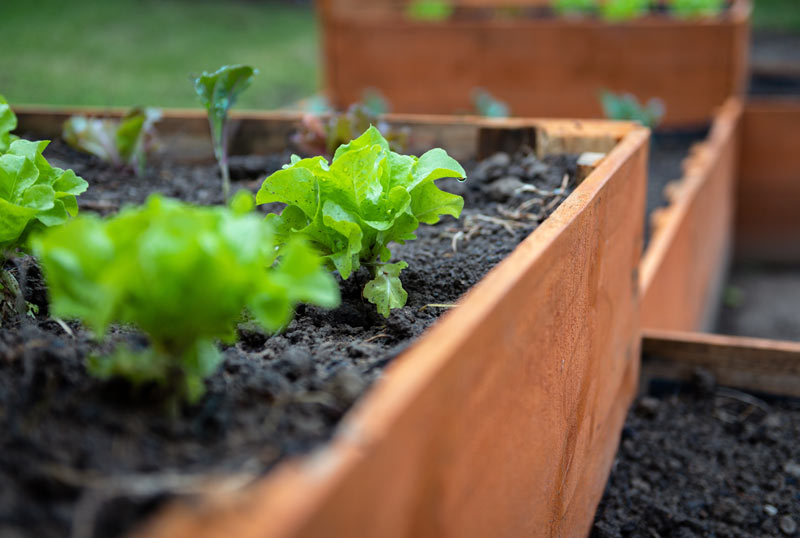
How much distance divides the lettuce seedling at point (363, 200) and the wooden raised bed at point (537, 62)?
13.8ft

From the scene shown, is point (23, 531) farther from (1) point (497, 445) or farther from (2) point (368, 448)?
(1) point (497, 445)

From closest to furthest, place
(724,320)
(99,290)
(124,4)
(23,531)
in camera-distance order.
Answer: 1. (23,531)
2. (99,290)
3. (724,320)
4. (124,4)

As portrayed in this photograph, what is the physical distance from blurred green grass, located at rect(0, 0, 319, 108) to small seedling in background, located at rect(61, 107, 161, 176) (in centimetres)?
335

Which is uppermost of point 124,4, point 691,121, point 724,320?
point 124,4

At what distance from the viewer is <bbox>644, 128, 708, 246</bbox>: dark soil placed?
13.0 feet

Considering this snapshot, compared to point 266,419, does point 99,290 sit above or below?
above

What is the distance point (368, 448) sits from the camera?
25.4 inches

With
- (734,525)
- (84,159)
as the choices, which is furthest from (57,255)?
(84,159)

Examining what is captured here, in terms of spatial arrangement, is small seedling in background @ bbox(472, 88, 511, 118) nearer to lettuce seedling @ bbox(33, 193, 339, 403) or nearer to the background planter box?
the background planter box

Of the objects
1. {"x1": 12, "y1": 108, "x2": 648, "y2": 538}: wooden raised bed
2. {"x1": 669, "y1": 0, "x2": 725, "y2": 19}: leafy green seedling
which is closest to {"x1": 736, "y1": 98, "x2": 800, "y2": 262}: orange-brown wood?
{"x1": 669, "y1": 0, "x2": 725, "y2": 19}: leafy green seedling

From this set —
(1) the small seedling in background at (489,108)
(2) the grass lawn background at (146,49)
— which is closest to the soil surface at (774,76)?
(2) the grass lawn background at (146,49)

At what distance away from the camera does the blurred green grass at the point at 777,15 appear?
11.7 metres

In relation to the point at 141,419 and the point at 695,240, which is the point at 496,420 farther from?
the point at 695,240

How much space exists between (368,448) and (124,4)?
10.8 meters
